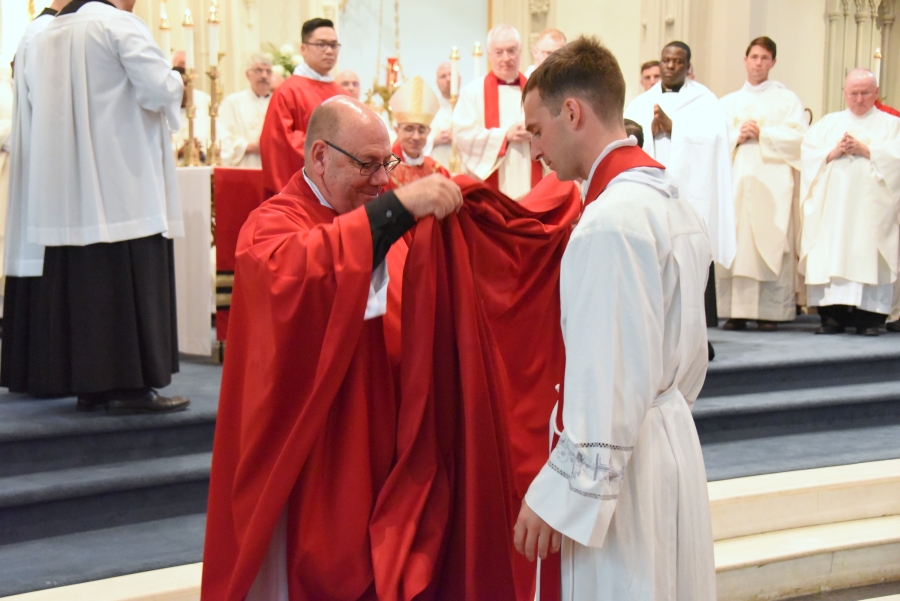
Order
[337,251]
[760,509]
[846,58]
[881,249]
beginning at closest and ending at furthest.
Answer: [337,251] → [760,509] → [881,249] → [846,58]

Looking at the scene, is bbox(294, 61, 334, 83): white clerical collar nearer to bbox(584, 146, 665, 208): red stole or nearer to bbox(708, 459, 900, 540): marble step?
bbox(708, 459, 900, 540): marble step

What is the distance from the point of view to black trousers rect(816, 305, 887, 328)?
6.66 metres

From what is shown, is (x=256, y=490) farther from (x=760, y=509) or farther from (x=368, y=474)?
(x=760, y=509)

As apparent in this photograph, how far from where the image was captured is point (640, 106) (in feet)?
19.5

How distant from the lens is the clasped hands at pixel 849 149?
260 inches

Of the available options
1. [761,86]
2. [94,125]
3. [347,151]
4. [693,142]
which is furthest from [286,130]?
→ [761,86]

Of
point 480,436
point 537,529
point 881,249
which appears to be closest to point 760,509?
point 480,436

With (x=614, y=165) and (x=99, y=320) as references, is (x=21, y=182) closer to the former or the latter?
(x=99, y=320)

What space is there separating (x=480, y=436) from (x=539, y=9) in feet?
29.0

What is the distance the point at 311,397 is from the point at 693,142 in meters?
4.41

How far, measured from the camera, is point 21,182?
411 centimetres

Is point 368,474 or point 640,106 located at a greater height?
point 640,106

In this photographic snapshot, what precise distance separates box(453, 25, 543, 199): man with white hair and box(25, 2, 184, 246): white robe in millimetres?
2218

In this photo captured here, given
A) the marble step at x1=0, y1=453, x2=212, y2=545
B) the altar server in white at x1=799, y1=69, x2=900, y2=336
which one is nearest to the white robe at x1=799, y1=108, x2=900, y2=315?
the altar server in white at x1=799, y1=69, x2=900, y2=336
